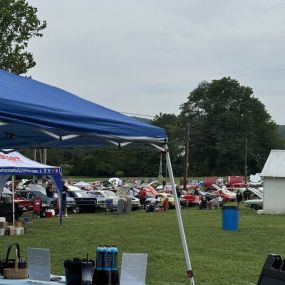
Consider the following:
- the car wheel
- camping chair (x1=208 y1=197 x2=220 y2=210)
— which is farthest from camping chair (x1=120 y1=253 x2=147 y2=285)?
camping chair (x1=208 y1=197 x2=220 y2=210)

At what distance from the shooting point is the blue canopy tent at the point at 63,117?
18.5 ft

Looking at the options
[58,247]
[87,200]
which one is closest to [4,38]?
[87,200]

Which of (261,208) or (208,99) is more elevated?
(208,99)

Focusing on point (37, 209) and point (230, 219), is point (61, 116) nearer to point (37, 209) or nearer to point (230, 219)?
point (230, 219)

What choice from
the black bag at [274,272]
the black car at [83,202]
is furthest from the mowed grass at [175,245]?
the black car at [83,202]

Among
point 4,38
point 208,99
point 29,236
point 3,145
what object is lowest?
point 29,236

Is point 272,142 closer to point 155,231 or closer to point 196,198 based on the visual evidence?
point 196,198

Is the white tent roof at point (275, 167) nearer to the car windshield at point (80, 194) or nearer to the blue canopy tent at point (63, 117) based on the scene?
the car windshield at point (80, 194)

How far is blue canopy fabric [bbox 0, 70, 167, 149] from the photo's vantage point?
5625mm

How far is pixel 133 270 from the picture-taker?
20.3ft

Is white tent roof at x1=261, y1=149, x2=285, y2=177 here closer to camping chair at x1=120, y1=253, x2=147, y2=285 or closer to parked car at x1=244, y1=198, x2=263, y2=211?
parked car at x1=244, y1=198, x2=263, y2=211

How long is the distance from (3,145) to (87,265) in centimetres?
313

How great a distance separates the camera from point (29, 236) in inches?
721

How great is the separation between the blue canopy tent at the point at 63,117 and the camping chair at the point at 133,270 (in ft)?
2.75
